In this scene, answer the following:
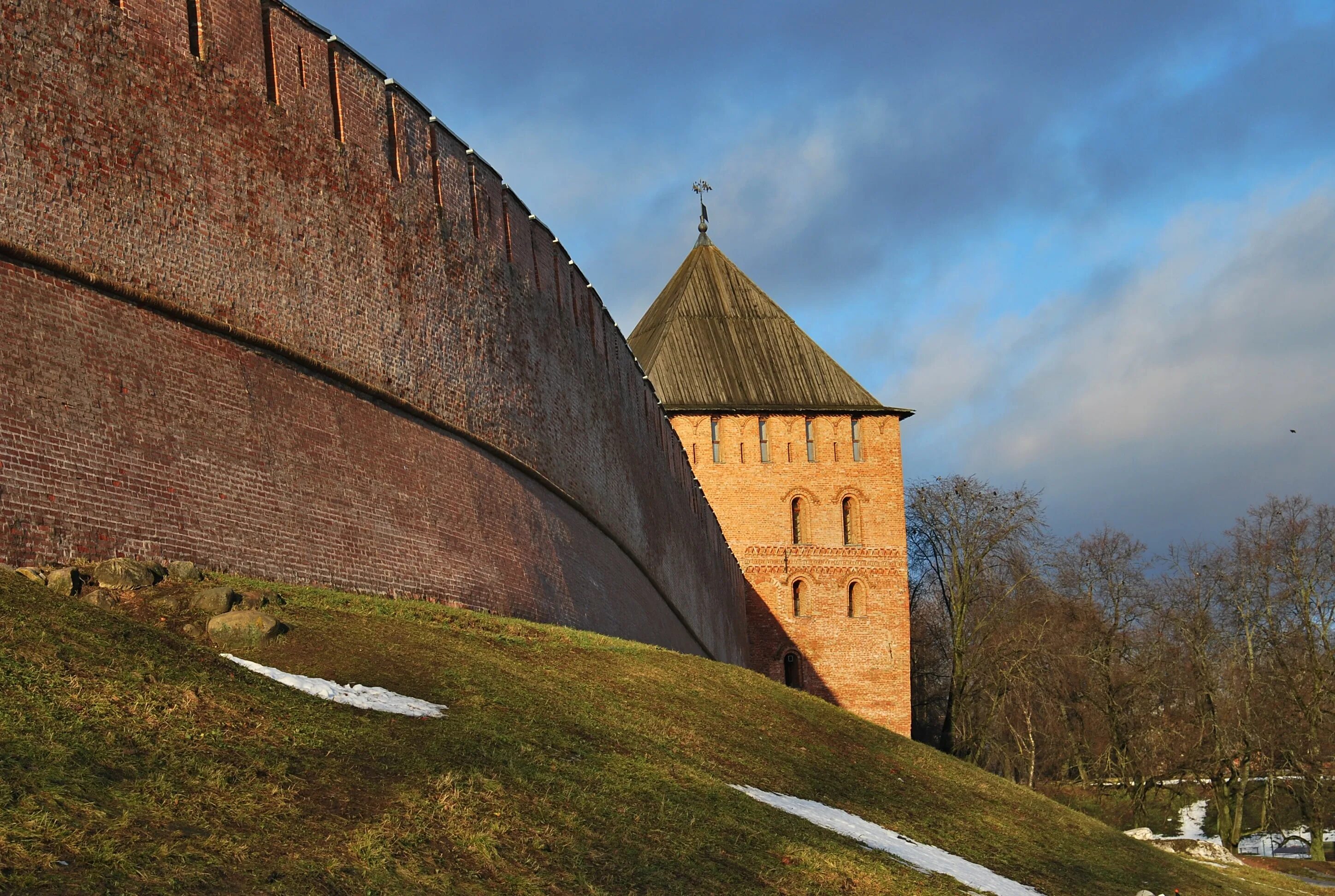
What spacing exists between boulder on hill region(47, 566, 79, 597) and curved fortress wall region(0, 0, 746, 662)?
27cm

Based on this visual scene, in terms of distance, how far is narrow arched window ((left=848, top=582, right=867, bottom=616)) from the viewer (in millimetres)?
34406

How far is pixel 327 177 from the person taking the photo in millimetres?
12789

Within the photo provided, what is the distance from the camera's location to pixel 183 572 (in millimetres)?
9523

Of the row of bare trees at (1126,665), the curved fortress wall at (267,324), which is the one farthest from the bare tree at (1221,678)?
the curved fortress wall at (267,324)

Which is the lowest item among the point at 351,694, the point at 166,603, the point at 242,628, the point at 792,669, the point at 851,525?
the point at 792,669

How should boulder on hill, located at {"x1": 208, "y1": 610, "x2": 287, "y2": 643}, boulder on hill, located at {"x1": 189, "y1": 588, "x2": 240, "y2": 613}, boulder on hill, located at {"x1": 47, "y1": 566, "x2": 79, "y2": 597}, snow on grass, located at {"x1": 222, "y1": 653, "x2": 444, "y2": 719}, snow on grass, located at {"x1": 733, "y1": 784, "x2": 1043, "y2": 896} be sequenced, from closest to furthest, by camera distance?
snow on grass, located at {"x1": 222, "y1": 653, "x2": 444, "y2": 719} < boulder on hill, located at {"x1": 47, "y1": 566, "x2": 79, "y2": 597} < boulder on hill, located at {"x1": 208, "y1": 610, "x2": 287, "y2": 643} < boulder on hill, located at {"x1": 189, "y1": 588, "x2": 240, "y2": 613} < snow on grass, located at {"x1": 733, "y1": 784, "x2": 1043, "y2": 896}

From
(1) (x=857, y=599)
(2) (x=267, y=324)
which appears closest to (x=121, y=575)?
(2) (x=267, y=324)

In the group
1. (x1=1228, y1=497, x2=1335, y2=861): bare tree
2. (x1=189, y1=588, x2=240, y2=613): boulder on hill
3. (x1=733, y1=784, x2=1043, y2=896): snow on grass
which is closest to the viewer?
(x1=189, y1=588, x2=240, y2=613): boulder on hill

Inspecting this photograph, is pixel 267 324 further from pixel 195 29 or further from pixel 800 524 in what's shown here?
pixel 800 524

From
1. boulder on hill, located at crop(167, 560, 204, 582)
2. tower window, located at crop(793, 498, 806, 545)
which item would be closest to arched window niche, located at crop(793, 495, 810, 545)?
tower window, located at crop(793, 498, 806, 545)

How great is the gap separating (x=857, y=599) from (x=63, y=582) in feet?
90.0

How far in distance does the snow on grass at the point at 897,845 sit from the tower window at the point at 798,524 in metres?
24.2

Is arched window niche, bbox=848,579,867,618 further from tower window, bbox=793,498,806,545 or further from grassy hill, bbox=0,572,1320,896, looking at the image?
grassy hill, bbox=0,572,1320,896

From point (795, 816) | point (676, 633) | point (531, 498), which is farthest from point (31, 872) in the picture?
point (676, 633)
